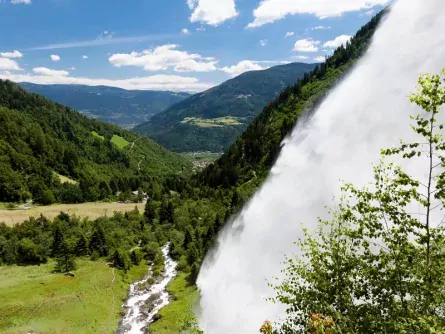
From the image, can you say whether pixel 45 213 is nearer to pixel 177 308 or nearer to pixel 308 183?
pixel 177 308

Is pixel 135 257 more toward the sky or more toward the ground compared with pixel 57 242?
more toward the ground

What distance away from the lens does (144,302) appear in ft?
315

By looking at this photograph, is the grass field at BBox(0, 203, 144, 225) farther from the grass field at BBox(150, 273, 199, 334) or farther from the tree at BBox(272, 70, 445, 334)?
the tree at BBox(272, 70, 445, 334)

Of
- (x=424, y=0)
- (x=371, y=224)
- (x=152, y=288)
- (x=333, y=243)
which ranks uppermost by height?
(x=424, y=0)

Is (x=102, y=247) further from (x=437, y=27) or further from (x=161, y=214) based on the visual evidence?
(x=437, y=27)

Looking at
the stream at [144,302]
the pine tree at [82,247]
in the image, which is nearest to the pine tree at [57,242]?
the pine tree at [82,247]

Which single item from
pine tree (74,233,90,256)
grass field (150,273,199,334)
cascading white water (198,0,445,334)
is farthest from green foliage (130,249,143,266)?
cascading white water (198,0,445,334)

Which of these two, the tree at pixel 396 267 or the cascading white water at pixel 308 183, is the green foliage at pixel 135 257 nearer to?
the cascading white water at pixel 308 183

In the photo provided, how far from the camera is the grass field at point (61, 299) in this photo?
77562 millimetres

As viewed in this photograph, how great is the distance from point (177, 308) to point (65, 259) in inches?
1890

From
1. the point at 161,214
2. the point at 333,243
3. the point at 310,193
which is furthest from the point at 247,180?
the point at 333,243

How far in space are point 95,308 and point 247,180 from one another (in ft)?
406

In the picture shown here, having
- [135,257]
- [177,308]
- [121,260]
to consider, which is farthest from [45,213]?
[177,308]

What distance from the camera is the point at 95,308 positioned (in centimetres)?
8769
